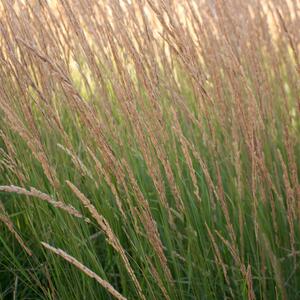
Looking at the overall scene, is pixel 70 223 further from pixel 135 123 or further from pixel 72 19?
pixel 72 19

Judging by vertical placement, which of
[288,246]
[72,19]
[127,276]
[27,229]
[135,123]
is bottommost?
[288,246]

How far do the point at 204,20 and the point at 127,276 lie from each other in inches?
48.1

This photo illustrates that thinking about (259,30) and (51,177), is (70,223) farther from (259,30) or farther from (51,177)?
(259,30)

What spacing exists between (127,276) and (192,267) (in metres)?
0.23

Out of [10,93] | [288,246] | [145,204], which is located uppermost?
[10,93]

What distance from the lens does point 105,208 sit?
1893 mm

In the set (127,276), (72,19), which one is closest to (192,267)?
(127,276)

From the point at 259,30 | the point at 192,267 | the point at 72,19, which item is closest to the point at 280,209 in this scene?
the point at 192,267

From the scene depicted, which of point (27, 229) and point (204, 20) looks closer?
point (27, 229)

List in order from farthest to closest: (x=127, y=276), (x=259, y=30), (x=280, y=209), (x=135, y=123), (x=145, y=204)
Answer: (x=259, y=30)
(x=280, y=209)
(x=127, y=276)
(x=135, y=123)
(x=145, y=204)

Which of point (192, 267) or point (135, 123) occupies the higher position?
point (135, 123)

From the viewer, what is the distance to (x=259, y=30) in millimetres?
2801

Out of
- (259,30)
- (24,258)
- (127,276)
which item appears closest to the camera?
(127,276)

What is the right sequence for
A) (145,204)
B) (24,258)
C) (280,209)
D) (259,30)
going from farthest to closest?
(259,30) < (24,258) < (280,209) < (145,204)
